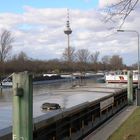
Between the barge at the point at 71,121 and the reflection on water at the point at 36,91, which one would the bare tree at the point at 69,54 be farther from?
the barge at the point at 71,121

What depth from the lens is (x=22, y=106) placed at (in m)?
9.91

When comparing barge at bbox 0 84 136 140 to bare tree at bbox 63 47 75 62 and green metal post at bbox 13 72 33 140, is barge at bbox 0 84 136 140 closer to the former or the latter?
green metal post at bbox 13 72 33 140

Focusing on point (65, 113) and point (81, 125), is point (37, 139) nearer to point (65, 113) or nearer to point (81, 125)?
point (65, 113)

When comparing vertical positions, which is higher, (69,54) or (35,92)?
(69,54)

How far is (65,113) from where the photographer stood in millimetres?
18250

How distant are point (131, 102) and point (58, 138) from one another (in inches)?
948

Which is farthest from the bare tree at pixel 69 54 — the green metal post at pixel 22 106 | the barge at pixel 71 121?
the green metal post at pixel 22 106

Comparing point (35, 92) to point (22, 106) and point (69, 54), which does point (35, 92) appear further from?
point (69, 54)

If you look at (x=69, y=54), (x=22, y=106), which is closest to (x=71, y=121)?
(x=22, y=106)

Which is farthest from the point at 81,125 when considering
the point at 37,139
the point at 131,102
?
the point at 131,102

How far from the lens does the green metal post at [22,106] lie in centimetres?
990

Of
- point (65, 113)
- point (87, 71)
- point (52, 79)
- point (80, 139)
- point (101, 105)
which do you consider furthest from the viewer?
point (87, 71)

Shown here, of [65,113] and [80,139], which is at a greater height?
[65,113]

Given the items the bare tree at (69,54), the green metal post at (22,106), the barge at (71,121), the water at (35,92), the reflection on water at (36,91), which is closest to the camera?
the green metal post at (22,106)
